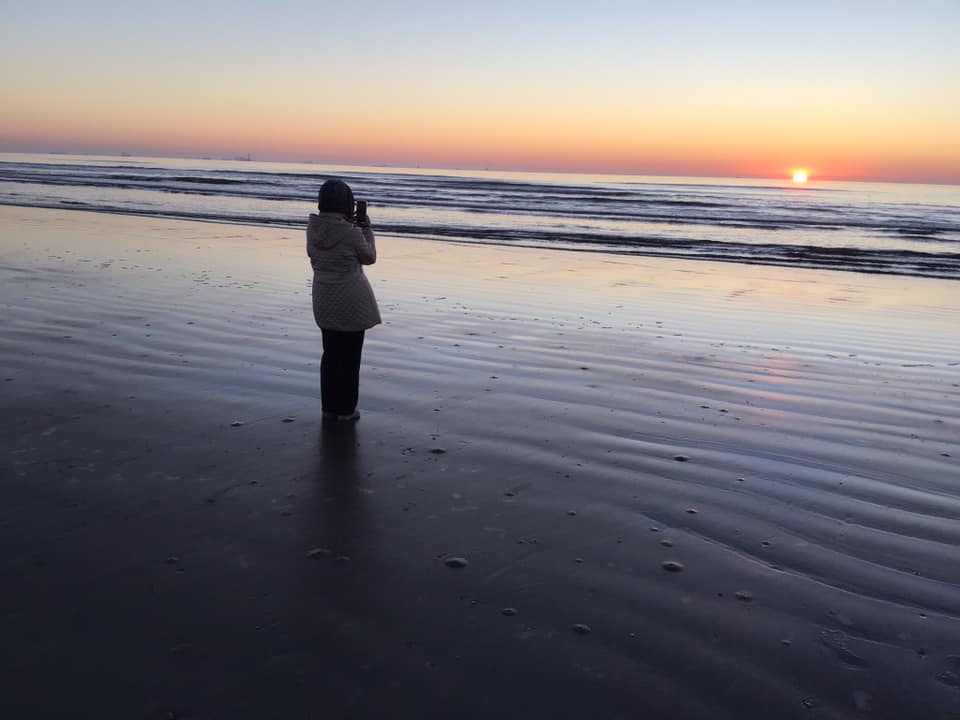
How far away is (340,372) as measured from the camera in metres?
5.72

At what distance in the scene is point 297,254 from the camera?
16.2 m

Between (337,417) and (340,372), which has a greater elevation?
(340,372)

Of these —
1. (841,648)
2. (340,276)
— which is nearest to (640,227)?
(340,276)

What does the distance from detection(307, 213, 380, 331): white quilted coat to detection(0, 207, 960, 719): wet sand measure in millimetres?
782

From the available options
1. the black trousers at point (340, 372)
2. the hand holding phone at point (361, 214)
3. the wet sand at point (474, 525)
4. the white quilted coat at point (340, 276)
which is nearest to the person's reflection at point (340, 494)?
the wet sand at point (474, 525)

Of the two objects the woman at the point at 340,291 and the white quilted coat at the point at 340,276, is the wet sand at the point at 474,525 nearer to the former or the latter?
the woman at the point at 340,291

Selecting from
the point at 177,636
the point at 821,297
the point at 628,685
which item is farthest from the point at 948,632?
the point at 821,297

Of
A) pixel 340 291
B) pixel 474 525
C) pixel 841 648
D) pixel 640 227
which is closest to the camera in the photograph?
pixel 841 648

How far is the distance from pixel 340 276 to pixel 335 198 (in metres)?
0.60

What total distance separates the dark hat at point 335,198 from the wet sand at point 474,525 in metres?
1.59

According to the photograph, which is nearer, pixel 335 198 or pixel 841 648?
pixel 841 648

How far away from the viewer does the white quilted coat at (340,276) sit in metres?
5.68

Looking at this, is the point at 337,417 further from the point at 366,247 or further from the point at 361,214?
the point at 361,214

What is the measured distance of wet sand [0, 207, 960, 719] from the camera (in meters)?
2.77
